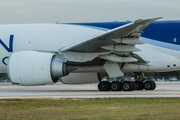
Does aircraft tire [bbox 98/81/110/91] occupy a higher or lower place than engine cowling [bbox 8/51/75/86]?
lower

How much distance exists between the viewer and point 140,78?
803 inches

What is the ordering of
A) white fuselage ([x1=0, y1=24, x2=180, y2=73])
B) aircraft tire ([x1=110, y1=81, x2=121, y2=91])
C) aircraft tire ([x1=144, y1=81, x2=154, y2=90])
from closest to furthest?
1. aircraft tire ([x1=110, y1=81, x2=121, y2=91])
2. white fuselage ([x1=0, y1=24, x2=180, y2=73])
3. aircraft tire ([x1=144, y1=81, x2=154, y2=90])

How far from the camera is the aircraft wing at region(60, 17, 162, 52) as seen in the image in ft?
49.0

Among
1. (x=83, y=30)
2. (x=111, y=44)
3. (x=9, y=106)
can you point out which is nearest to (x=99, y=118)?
(x=9, y=106)

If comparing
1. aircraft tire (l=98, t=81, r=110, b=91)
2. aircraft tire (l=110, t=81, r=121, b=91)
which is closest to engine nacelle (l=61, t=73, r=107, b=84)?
aircraft tire (l=98, t=81, r=110, b=91)

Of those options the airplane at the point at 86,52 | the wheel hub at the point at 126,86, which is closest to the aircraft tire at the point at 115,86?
the airplane at the point at 86,52

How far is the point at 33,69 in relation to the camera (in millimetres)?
16188

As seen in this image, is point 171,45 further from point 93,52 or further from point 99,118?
point 99,118

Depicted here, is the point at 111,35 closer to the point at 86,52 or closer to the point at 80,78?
the point at 86,52

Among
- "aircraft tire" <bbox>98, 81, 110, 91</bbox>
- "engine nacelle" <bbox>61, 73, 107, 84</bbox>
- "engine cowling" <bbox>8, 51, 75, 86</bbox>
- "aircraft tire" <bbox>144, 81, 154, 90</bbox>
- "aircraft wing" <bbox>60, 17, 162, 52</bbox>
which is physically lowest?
"aircraft tire" <bbox>144, 81, 154, 90</bbox>

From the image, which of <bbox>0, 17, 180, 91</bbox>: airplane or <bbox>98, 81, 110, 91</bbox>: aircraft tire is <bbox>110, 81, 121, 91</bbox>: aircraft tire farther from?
<bbox>98, 81, 110, 91</bbox>: aircraft tire

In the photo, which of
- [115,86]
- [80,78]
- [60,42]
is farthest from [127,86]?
[60,42]

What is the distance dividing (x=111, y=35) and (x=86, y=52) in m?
2.13

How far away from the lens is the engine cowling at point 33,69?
1620cm
